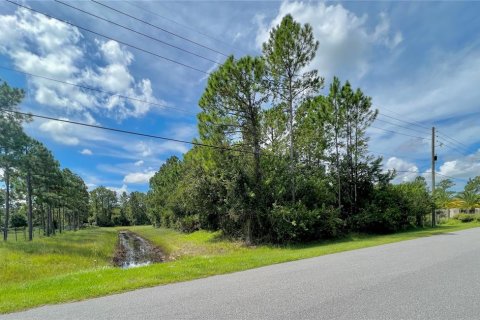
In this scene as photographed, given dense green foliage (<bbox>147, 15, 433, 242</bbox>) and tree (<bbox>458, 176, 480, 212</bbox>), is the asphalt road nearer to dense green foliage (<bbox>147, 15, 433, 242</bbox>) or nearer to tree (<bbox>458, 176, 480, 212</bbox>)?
dense green foliage (<bbox>147, 15, 433, 242</bbox>)

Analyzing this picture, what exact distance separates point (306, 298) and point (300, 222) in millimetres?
13161

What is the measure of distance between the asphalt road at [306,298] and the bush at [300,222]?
10.1 meters

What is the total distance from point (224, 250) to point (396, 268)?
Result: 12.6 metres

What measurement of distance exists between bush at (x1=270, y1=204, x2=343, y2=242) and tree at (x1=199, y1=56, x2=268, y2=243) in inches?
68.1

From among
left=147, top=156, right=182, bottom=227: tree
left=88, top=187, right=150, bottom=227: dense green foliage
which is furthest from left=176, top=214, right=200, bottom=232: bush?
left=88, top=187, right=150, bottom=227: dense green foliage

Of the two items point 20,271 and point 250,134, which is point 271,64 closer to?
point 250,134

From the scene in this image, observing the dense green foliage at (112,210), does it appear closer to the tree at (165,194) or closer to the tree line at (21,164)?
the tree at (165,194)

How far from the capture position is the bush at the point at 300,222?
18797 millimetres

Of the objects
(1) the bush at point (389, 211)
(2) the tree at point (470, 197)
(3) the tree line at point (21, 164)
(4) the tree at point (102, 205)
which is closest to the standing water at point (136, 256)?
(3) the tree line at point (21, 164)

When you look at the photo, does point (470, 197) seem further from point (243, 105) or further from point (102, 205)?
point (102, 205)

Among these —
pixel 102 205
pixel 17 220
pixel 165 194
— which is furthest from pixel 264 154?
pixel 102 205

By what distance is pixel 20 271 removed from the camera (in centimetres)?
1272

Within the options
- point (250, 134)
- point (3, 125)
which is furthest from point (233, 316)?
point (3, 125)

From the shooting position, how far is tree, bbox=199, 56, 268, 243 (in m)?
20.3
